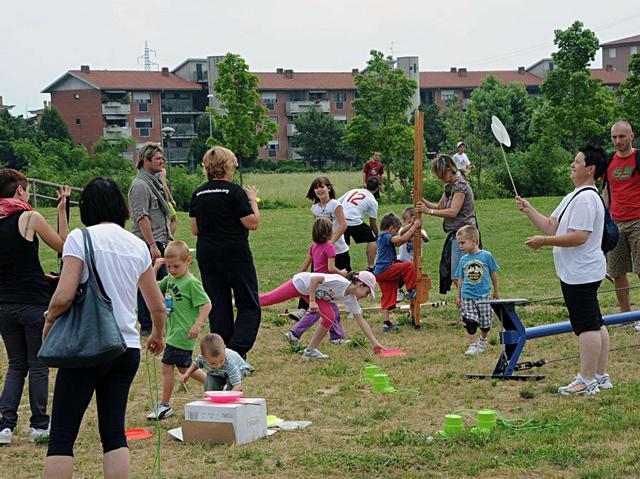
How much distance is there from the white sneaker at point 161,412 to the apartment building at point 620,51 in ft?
356

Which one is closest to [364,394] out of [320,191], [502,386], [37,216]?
[502,386]

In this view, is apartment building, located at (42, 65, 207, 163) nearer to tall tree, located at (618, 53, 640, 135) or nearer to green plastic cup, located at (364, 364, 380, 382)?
tall tree, located at (618, 53, 640, 135)

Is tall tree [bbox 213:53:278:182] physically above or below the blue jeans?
above

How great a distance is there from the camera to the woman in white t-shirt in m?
6.75

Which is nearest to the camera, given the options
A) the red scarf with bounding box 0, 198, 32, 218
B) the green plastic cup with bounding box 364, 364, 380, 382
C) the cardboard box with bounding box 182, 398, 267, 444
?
the cardboard box with bounding box 182, 398, 267, 444


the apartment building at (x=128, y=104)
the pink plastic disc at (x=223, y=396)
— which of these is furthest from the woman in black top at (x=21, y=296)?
the apartment building at (x=128, y=104)

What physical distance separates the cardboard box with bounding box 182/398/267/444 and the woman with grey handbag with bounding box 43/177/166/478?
1479mm

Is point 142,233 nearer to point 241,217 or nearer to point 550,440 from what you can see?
point 241,217

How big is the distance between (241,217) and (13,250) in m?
1.99

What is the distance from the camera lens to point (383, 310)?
34.1ft

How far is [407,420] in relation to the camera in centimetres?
654

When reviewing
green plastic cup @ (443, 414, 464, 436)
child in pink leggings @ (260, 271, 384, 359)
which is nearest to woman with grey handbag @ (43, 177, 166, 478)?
green plastic cup @ (443, 414, 464, 436)

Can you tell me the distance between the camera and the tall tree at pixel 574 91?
33.8 metres

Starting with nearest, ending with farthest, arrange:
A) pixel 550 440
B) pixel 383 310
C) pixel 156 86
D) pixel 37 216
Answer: pixel 550 440, pixel 37 216, pixel 383 310, pixel 156 86
